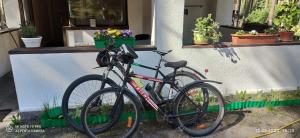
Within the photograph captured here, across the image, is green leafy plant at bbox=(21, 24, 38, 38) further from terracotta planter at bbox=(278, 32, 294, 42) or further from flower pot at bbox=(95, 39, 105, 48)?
terracotta planter at bbox=(278, 32, 294, 42)

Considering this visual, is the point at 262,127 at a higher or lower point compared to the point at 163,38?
lower

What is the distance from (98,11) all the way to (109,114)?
293 cm

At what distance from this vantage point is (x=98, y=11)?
15.9 ft

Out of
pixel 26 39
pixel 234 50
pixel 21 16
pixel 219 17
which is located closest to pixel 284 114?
pixel 234 50

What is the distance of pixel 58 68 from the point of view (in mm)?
2803

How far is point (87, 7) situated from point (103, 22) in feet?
1.41

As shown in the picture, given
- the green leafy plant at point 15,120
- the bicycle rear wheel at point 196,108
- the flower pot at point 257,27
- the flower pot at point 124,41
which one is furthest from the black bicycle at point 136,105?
the flower pot at point 257,27

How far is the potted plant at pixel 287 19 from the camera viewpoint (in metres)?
3.45

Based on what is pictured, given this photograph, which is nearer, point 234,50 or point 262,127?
point 262,127

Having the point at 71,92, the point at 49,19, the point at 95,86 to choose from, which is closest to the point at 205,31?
the point at 95,86

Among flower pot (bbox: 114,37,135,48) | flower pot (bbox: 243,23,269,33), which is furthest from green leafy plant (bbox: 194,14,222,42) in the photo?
flower pot (bbox: 243,23,269,33)

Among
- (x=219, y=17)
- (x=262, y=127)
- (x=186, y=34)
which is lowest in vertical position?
(x=262, y=127)

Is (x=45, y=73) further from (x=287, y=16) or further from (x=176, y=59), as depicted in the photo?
(x=287, y=16)

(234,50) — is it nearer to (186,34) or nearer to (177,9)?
(177,9)
